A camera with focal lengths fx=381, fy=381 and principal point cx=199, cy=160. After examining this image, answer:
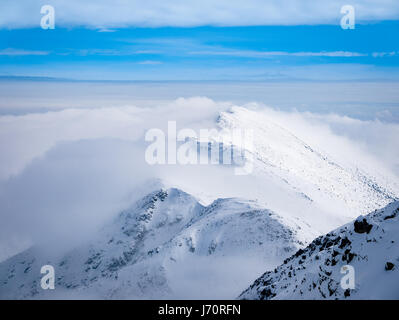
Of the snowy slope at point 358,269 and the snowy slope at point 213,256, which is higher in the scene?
the snowy slope at point 358,269

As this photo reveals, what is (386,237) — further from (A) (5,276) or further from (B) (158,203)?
(A) (5,276)

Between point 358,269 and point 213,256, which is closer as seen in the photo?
point 358,269

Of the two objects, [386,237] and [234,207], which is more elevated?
[386,237]

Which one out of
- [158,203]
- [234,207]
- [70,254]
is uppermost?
[234,207]

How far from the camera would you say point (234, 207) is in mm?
101812

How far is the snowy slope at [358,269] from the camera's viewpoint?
77.6 ft

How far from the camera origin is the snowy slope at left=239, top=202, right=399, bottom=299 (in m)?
23.7

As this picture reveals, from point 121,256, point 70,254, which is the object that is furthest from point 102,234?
point 121,256

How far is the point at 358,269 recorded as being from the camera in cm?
2661

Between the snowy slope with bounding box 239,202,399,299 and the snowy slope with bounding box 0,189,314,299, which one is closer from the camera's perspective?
the snowy slope with bounding box 239,202,399,299

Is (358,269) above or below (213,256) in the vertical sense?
above

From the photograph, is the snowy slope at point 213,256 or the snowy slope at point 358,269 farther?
the snowy slope at point 213,256

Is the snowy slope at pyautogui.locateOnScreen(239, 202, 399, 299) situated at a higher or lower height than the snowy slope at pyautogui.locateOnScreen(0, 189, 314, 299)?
higher
